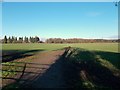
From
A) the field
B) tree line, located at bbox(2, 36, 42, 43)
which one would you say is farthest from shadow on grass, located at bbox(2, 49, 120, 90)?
tree line, located at bbox(2, 36, 42, 43)

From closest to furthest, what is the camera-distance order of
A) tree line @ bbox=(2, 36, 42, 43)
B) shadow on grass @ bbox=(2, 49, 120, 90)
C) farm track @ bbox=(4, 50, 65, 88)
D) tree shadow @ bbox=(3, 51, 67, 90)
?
tree shadow @ bbox=(3, 51, 67, 90)
farm track @ bbox=(4, 50, 65, 88)
shadow on grass @ bbox=(2, 49, 120, 90)
tree line @ bbox=(2, 36, 42, 43)

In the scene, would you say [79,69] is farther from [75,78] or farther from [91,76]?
[75,78]

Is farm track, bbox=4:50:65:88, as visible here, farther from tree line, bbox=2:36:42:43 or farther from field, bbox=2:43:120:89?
tree line, bbox=2:36:42:43

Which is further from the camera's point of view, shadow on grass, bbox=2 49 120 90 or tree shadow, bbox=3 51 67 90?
shadow on grass, bbox=2 49 120 90

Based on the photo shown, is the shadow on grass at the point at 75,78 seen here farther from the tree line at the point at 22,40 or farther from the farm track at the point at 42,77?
the tree line at the point at 22,40

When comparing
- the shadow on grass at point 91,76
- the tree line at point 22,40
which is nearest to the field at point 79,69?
the shadow on grass at point 91,76

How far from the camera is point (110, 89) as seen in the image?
12625 millimetres

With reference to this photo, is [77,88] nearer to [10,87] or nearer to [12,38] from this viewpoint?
[10,87]

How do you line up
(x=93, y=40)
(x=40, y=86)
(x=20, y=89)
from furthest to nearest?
(x=93, y=40), (x=40, y=86), (x=20, y=89)

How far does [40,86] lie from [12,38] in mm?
152153

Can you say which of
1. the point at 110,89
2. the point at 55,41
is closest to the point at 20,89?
the point at 110,89

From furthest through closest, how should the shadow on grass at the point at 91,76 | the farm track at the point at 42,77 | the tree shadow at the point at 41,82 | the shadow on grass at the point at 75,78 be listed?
the shadow on grass at the point at 91,76, the shadow on grass at the point at 75,78, the farm track at the point at 42,77, the tree shadow at the point at 41,82

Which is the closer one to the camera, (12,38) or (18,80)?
(18,80)

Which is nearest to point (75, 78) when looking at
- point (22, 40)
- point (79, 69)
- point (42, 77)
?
point (42, 77)
